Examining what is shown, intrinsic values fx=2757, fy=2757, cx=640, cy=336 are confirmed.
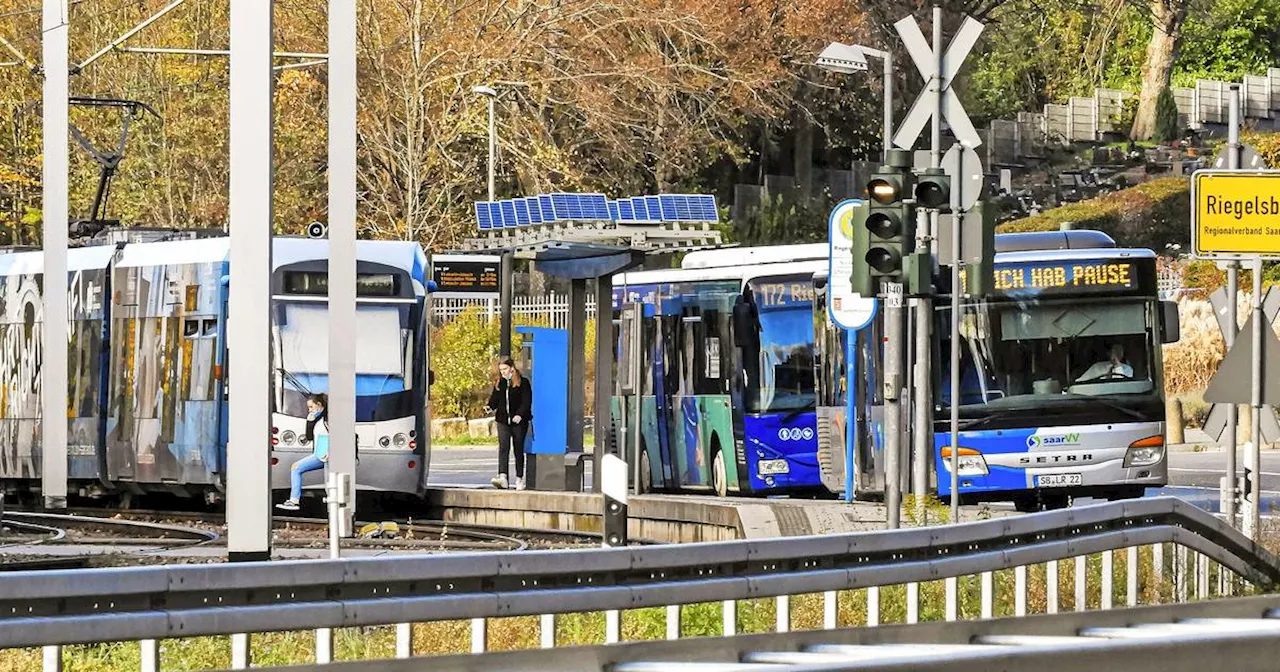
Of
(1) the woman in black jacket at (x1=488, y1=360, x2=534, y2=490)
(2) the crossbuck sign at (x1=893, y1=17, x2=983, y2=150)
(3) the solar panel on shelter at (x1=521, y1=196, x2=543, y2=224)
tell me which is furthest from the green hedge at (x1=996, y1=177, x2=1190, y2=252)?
(2) the crossbuck sign at (x1=893, y1=17, x2=983, y2=150)

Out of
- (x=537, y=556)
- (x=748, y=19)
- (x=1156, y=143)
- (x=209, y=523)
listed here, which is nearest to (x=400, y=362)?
(x=209, y=523)

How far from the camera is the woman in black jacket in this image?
3120 centimetres

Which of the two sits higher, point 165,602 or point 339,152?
point 339,152

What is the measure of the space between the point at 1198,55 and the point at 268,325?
56001 millimetres

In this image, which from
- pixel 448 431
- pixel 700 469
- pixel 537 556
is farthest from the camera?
pixel 448 431

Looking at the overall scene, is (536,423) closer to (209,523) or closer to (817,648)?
(209,523)

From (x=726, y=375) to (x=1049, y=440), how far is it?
16.8 ft

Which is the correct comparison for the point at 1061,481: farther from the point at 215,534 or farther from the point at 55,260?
the point at 55,260

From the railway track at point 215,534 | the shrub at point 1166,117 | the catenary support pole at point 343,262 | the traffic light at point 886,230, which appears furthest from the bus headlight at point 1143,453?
the shrub at point 1166,117

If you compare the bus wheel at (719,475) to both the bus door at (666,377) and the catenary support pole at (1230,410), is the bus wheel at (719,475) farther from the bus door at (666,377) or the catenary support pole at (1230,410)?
the catenary support pole at (1230,410)

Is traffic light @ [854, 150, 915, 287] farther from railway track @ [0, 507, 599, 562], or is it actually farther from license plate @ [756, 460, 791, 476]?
license plate @ [756, 460, 791, 476]

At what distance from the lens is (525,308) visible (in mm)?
47438

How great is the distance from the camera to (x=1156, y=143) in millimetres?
62094

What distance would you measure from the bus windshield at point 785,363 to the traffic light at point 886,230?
11.6 meters
